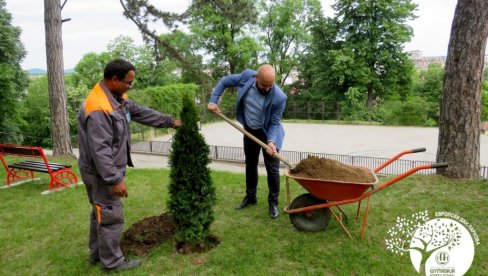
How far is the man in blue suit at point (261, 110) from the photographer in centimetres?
409

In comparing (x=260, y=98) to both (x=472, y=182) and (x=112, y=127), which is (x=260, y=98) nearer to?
(x=112, y=127)

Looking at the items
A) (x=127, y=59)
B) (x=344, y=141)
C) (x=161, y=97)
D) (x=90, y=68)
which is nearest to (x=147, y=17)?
(x=344, y=141)

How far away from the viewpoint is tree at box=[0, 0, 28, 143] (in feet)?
47.5

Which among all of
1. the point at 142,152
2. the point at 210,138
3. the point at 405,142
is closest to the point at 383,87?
the point at 405,142

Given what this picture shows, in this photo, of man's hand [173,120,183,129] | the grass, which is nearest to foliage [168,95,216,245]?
man's hand [173,120,183,129]

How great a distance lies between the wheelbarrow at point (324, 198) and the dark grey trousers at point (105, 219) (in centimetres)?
167

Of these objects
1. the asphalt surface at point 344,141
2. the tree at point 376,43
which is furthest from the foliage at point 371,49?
the asphalt surface at point 344,141

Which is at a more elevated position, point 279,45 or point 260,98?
point 279,45

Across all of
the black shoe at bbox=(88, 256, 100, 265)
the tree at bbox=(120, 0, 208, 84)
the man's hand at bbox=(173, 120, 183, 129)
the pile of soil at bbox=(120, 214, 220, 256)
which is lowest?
the black shoe at bbox=(88, 256, 100, 265)

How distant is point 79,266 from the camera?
3424 mm

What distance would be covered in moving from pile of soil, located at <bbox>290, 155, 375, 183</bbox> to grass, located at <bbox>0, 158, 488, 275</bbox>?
660mm

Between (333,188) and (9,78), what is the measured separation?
49.2ft

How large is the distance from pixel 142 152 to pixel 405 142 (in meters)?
13.1

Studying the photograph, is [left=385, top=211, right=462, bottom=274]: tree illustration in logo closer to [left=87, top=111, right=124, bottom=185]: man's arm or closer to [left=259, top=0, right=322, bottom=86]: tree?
[left=87, top=111, right=124, bottom=185]: man's arm
